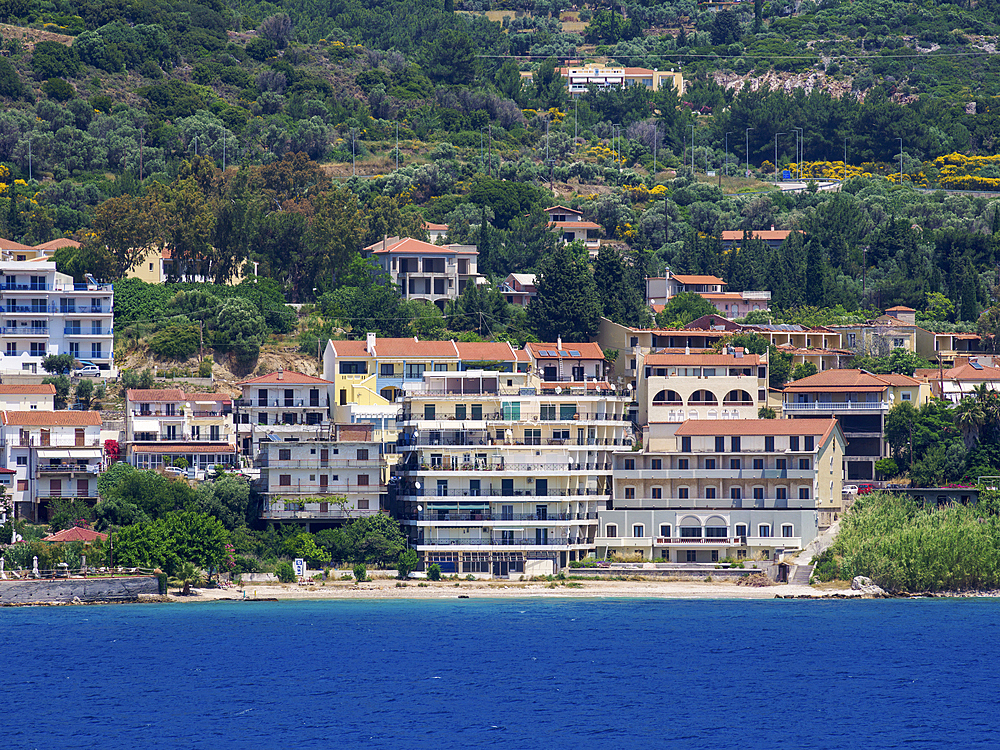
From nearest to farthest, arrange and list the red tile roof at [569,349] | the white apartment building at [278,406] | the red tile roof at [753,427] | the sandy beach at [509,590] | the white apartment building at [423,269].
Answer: the sandy beach at [509,590] → the red tile roof at [753,427] → the white apartment building at [278,406] → the red tile roof at [569,349] → the white apartment building at [423,269]

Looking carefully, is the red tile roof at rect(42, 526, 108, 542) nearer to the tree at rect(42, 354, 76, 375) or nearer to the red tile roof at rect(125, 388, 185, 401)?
the red tile roof at rect(125, 388, 185, 401)

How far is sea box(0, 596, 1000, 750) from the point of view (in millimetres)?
60375

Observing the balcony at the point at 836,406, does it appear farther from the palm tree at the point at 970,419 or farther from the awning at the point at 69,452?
the awning at the point at 69,452

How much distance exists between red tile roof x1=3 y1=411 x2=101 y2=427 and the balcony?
40512 mm

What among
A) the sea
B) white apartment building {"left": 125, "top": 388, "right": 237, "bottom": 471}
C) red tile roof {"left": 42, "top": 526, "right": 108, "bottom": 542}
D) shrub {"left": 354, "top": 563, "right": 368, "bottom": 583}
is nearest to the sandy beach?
shrub {"left": 354, "top": 563, "right": 368, "bottom": 583}

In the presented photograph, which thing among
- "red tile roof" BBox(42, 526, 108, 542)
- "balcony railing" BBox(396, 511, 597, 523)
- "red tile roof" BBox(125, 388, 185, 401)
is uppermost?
"red tile roof" BBox(125, 388, 185, 401)

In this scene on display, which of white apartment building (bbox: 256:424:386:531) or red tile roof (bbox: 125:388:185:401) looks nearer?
white apartment building (bbox: 256:424:386:531)

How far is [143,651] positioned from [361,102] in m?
112

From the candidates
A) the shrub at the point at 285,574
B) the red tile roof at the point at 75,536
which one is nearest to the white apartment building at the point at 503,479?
the shrub at the point at 285,574

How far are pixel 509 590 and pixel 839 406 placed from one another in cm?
2635

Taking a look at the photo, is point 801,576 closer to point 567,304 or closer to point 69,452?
point 567,304

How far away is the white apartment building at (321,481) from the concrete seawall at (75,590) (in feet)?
28.3

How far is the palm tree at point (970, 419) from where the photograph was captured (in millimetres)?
95688

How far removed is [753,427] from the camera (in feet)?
300
